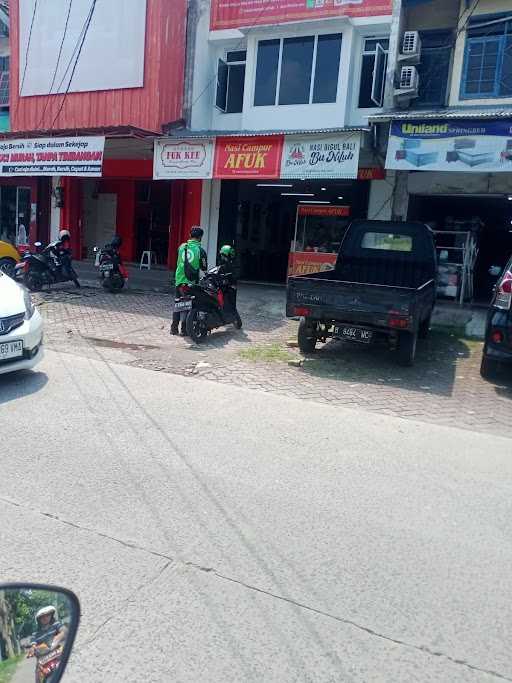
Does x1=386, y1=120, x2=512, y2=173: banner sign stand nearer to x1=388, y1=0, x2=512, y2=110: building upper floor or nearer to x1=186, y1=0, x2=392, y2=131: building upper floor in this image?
x1=388, y1=0, x2=512, y2=110: building upper floor

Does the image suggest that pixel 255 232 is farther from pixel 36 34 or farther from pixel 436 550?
pixel 436 550

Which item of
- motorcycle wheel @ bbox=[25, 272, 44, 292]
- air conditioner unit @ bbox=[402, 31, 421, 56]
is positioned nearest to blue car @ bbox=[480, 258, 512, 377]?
air conditioner unit @ bbox=[402, 31, 421, 56]

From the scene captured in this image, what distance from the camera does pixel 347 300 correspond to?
8.02 meters

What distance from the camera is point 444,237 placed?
15273mm

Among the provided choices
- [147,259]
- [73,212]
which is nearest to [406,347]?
[147,259]

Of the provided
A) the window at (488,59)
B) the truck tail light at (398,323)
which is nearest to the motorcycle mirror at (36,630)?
the truck tail light at (398,323)

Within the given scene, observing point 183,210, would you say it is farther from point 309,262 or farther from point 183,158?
point 309,262

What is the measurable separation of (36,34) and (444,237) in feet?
44.4

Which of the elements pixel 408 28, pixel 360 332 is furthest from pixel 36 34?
pixel 360 332

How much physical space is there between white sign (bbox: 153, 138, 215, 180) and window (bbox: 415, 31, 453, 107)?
5152 millimetres

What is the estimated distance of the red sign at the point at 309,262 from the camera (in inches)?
586

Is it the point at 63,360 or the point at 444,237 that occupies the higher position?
the point at 444,237

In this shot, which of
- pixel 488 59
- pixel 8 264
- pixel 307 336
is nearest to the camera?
pixel 307 336

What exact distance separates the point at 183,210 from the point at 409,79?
7749 millimetres
